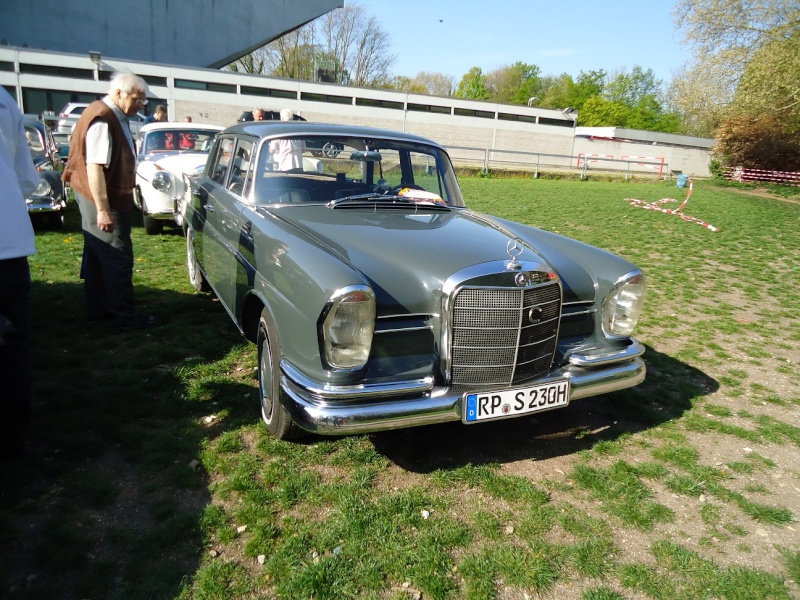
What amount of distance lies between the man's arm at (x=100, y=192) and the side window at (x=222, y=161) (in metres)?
0.88

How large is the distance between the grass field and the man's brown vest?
46.0 inches

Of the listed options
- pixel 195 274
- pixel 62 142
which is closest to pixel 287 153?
pixel 195 274

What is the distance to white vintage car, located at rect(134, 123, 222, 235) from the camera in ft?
26.4

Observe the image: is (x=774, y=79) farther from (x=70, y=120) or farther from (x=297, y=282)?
(x=297, y=282)

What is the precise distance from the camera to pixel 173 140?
9641 mm

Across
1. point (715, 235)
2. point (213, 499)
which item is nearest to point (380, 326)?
point (213, 499)

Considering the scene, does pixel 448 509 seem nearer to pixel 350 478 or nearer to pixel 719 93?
pixel 350 478

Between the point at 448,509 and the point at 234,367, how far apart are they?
2182 mm

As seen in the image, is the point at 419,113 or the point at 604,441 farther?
the point at 419,113

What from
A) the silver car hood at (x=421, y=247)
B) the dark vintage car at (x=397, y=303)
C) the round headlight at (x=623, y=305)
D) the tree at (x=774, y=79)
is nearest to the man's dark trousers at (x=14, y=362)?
the dark vintage car at (x=397, y=303)

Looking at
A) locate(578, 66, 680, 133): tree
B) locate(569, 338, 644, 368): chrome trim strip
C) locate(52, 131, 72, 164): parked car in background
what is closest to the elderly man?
locate(569, 338, 644, 368): chrome trim strip

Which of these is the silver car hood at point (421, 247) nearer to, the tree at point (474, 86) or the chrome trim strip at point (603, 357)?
the chrome trim strip at point (603, 357)

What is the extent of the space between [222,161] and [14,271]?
2.33m

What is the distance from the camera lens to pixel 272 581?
7.60 ft
